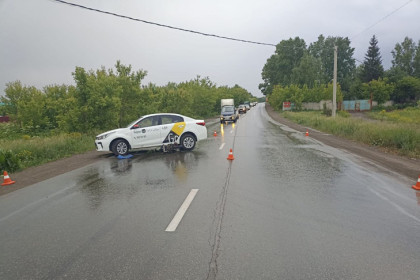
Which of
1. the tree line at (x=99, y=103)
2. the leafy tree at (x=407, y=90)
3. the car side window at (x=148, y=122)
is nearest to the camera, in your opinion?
the car side window at (x=148, y=122)

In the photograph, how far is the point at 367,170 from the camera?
836 centimetres

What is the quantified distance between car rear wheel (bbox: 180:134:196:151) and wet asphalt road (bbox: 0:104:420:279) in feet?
14.4

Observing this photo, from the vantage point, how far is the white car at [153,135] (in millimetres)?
11312

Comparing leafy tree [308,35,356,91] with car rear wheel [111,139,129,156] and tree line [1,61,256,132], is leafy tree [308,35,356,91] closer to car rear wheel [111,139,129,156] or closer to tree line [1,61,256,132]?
tree line [1,61,256,132]

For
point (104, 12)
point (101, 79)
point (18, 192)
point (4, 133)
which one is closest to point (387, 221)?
point (18, 192)

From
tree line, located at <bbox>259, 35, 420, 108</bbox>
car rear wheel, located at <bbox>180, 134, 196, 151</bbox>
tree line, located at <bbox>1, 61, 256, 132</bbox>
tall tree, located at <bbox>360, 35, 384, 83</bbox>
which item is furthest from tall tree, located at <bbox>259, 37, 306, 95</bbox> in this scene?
car rear wheel, located at <bbox>180, 134, 196, 151</bbox>

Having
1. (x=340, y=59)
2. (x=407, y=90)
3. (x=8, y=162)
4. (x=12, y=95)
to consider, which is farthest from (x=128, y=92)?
(x=340, y=59)

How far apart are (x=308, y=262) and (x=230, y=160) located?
6710 mm

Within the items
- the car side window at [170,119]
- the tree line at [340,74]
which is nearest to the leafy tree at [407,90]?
the tree line at [340,74]

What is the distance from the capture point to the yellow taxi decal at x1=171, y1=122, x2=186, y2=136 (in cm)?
1213

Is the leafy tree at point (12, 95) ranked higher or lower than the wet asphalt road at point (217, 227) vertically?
higher

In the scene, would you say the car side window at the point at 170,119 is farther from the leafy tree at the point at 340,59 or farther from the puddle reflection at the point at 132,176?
the leafy tree at the point at 340,59

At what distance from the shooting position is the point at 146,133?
11719mm

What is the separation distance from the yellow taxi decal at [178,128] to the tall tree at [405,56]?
310 ft
